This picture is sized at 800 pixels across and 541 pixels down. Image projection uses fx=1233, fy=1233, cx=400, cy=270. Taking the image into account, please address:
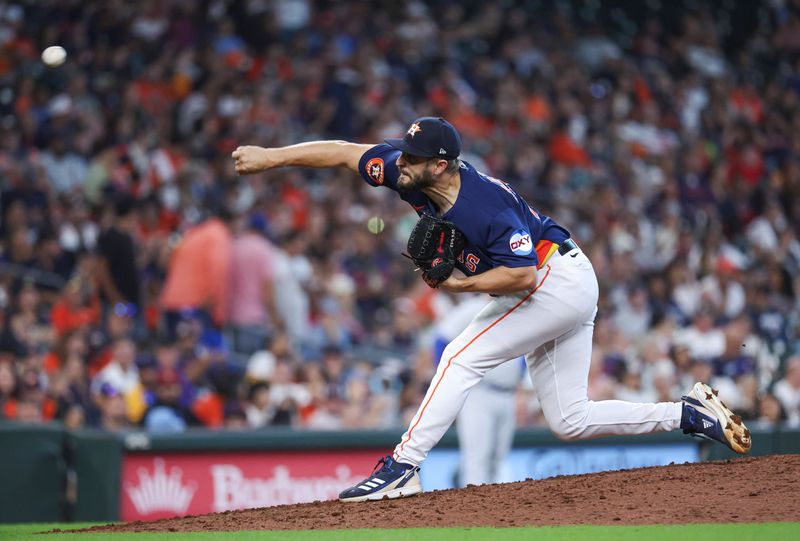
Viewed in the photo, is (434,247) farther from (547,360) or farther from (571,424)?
(571,424)

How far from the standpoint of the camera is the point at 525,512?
5555 mm

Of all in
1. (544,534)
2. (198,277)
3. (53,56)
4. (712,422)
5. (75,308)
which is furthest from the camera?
(53,56)

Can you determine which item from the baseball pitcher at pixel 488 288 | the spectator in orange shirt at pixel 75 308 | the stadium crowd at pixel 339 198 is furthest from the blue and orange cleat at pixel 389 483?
the spectator in orange shirt at pixel 75 308

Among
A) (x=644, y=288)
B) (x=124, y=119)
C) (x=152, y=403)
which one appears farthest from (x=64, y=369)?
(x=644, y=288)

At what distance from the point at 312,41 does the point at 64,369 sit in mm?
7355

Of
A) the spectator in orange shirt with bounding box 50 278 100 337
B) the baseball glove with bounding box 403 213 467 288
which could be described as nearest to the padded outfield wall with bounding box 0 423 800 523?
the spectator in orange shirt with bounding box 50 278 100 337

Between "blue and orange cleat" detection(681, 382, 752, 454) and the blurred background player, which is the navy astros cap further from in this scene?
the blurred background player

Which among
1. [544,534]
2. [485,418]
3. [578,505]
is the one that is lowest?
[544,534]

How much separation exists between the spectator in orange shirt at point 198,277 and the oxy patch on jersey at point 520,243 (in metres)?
6.14

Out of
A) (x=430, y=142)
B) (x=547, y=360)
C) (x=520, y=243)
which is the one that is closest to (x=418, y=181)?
(x=430, y=142)

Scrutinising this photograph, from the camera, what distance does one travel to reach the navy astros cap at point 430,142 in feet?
18.0

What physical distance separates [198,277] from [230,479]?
253cm

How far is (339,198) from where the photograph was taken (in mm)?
13695

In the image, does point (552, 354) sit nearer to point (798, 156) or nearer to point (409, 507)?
point (409, 507)
